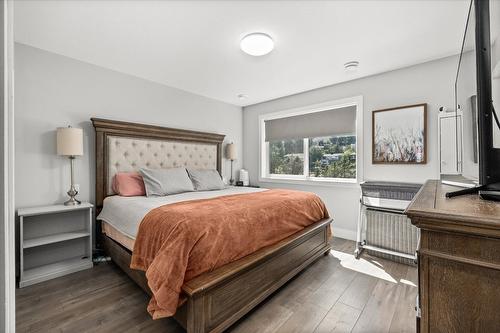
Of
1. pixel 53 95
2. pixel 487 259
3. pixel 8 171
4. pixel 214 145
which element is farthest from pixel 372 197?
pixel 53 95

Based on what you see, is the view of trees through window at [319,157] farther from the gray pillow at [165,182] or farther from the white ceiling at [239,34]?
the gray pillow at [165,182]

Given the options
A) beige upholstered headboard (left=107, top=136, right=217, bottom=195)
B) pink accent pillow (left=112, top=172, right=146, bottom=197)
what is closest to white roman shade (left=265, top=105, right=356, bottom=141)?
beige upholstered headboard (left=107, top=136, right=217, bottom=195)

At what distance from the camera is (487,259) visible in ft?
1.96

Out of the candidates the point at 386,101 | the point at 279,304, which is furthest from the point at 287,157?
the point at 279,304

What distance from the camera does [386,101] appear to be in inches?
122

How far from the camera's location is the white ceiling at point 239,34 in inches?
72.4

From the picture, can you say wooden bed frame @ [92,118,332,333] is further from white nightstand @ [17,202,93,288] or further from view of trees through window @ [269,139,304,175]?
view of trees through window @ [269,139,304,175]

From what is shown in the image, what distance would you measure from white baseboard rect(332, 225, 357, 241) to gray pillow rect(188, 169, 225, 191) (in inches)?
76.3

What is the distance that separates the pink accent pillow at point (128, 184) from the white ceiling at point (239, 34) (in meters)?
1.42

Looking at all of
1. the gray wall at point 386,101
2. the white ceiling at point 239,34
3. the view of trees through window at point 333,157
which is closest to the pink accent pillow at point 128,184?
the white ceiling at point 239,34

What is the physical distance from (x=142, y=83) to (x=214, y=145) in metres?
1.54

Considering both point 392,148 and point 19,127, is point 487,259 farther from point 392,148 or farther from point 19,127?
point 19,127

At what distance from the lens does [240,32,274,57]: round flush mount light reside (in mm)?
2191

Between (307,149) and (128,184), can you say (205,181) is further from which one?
(307,149)
